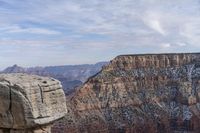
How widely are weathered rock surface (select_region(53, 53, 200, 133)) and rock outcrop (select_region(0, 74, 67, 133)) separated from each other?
188 feet

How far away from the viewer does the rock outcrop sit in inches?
254

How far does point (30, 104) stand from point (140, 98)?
2926 inches

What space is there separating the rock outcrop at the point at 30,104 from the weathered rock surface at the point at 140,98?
188ft

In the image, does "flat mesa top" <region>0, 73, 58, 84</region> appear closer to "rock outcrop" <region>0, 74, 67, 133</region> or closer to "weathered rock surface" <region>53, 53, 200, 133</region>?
"rock outcrop" <region>0, 74, 67, 133</region>

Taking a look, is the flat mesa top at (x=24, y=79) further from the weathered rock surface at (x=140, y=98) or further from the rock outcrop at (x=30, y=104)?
the weathered rock surface at (x=140, y=98)

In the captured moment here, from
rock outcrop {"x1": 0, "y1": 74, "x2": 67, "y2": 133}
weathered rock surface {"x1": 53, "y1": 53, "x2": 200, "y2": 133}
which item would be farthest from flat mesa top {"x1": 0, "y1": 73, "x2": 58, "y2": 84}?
weathered rock surface {"x1": 53, "y1": 53, "x2": 200, "y2": 133}

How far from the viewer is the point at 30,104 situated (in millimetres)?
6395

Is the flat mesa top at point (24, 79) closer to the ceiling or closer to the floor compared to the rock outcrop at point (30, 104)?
closer to the ceiling

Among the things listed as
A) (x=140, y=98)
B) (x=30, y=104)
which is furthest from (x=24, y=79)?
(x=140, y=98)

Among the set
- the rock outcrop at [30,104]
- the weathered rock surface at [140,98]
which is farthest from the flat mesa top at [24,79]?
the weathered rock surface at [140,98]

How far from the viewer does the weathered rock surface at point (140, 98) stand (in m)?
69.0

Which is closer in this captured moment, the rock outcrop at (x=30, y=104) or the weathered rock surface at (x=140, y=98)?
the rock outcrop at (x=30, y=104)

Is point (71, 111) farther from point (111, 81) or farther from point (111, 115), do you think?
point (111, 81)

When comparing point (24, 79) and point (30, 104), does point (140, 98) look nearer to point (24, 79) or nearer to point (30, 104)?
point (24, 79)
